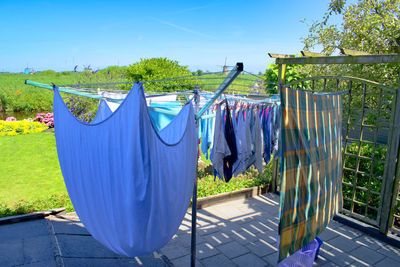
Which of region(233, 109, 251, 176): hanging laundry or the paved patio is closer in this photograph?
the paved patio

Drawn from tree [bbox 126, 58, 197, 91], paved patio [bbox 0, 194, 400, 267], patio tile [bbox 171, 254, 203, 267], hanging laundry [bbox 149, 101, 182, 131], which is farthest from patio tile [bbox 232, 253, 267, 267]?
tree [bbox 126, 58, 197, 91]

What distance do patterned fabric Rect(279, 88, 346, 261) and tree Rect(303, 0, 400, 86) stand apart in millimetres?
2271

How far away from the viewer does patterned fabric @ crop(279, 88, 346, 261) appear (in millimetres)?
1685

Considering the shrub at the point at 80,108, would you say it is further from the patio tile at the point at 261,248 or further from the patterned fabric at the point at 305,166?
the patterned fabric at the point at 305,166

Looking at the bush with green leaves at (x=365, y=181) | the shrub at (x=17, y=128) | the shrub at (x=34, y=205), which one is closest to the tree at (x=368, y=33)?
the bush with green leaves at (x=365, y=181)

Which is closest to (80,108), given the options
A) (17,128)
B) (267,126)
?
(17,128)

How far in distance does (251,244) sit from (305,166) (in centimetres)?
165

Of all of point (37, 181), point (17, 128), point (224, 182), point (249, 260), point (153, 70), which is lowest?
point (249, 260)

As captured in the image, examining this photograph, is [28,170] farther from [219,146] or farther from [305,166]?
[305,166]

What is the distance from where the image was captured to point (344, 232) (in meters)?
3.43

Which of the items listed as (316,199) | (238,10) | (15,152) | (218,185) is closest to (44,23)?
(238,10)

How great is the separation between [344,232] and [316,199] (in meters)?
1.86

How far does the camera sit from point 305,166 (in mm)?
1837

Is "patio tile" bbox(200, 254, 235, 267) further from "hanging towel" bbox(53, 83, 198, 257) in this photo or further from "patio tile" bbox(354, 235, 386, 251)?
"patio tile" bbox(354, 235, 386, 251)
